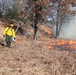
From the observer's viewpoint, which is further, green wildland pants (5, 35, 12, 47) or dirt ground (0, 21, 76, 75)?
green wildland pants (5, 35, 12, 47)

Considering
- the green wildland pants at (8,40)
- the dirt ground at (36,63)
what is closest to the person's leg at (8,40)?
the green wildland pants at (8,40)

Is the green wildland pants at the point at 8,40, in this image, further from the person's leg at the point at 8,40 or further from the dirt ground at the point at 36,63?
the dirt ground at the point at 36,63

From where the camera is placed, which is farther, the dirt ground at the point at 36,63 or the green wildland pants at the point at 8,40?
the green wildland pants at the point at 8,40

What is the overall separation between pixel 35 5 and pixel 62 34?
17.6m

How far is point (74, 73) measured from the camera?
14.3 m

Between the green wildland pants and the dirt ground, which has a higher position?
the green wildland pants

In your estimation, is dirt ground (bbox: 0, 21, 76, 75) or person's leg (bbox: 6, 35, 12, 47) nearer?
dirt ground (bbox: 0, 21, 76, 75)

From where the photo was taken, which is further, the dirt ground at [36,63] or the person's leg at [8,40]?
the person's leg at [8,40]

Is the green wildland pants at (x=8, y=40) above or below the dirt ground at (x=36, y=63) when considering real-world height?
above

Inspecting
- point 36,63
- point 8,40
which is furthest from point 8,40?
point 36,63

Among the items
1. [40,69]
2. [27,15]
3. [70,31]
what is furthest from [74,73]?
[70,31]

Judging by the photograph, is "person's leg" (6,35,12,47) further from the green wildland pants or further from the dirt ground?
the dirt ground

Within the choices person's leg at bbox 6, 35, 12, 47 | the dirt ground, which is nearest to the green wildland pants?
person's leg at bbox 6, 35, 12, 47

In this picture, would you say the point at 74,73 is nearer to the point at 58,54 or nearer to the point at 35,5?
the point at 58,54
